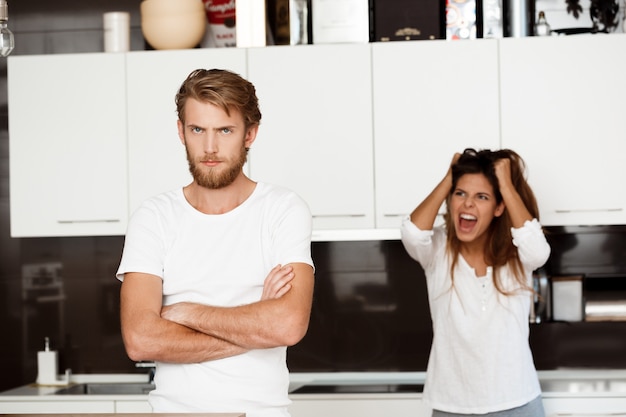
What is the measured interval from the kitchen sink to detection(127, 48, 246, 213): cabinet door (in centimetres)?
82

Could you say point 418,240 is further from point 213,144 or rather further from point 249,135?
point 213,144

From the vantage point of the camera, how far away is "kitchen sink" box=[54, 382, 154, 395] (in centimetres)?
413

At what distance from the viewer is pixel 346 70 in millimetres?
3852

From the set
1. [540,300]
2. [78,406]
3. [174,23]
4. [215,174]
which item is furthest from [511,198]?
[78,406]

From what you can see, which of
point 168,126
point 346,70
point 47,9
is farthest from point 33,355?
point 346,70

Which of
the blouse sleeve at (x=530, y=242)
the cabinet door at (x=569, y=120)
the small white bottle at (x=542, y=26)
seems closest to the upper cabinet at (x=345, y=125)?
the cabinet door at (x=569, y=120)

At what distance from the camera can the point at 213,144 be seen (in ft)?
7.68

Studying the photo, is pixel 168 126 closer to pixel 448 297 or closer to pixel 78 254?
pixel 78 254

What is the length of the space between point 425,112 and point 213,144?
1.66 metres

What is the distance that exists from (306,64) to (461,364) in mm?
1400

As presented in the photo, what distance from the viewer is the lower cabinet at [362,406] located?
365 cm

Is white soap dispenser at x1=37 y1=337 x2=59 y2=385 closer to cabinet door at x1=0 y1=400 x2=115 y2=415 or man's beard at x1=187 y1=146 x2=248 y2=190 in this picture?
cabinet door at x1=0 y1=400 x2=115 y2=415

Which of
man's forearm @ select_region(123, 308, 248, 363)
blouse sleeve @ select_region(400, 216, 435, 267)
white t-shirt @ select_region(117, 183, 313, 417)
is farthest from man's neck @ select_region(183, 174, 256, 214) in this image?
blouse sleeve @ select_region(400, 216, 435, 267)

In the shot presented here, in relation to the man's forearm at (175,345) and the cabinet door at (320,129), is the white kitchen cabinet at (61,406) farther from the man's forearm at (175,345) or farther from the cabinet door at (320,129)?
the man's forearm at (175,345)
